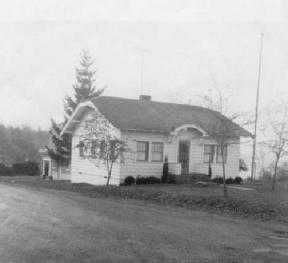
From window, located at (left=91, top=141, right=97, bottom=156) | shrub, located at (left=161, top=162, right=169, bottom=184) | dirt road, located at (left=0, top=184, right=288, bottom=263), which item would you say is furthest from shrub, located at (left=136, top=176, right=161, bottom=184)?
dirt road, located at (left=0, top=184, right=288, bottom=263)

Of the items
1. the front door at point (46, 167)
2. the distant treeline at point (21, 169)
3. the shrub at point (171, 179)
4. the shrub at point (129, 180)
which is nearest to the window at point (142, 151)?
the shrub at point (129, 180)

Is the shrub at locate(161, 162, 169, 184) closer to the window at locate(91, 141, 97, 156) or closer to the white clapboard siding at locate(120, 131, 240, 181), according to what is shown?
the white clapboard siding at locate(120, 131, 240, 181)

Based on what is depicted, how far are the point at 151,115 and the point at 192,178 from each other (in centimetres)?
475

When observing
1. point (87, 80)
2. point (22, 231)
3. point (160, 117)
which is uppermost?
point (87, 80)

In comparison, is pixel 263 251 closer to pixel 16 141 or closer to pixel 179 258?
pixel 179 258

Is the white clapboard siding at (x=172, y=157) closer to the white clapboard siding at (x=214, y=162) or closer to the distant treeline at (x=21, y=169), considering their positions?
the white clapboard siding at (x=214, y=162)

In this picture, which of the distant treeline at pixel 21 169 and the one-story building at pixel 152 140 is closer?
the one-story building at pixel 152 140

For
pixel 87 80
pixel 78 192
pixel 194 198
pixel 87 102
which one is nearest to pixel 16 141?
pixel 87 80

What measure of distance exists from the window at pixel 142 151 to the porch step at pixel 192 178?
220 centimetres

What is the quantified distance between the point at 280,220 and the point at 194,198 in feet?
14.6

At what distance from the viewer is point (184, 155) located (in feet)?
94.7

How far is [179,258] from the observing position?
26.5 ft

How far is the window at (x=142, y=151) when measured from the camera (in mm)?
27328

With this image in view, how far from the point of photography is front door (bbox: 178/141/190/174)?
28.7m
